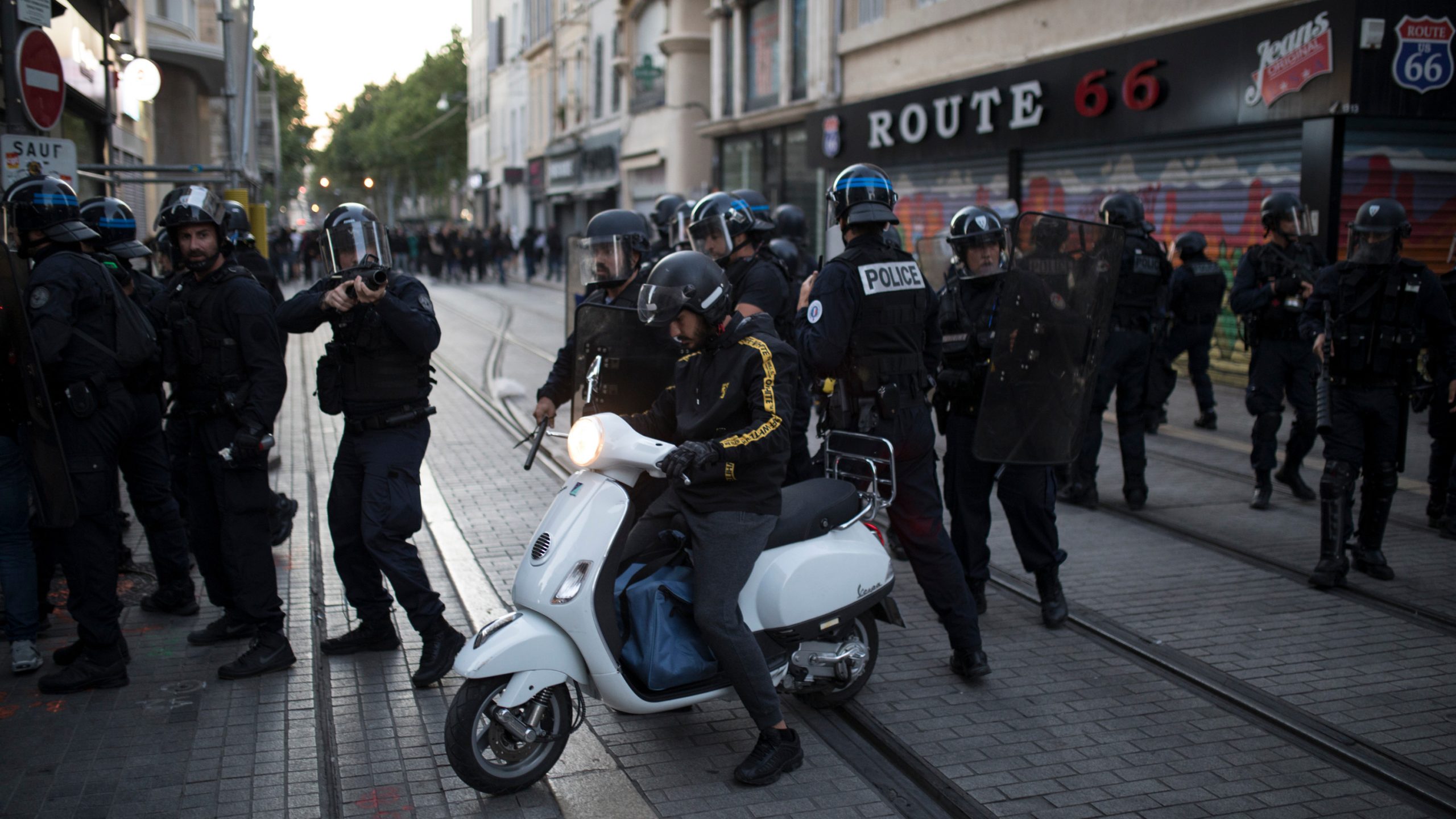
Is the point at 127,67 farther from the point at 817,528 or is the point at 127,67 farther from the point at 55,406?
the point at 817,528

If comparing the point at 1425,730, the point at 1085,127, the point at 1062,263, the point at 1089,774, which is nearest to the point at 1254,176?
the point at 1085,127

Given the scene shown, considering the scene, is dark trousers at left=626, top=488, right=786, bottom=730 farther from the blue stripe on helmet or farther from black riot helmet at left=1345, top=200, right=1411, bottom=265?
black riot helmet at left=1345, top=200, right=1411, bottom=265

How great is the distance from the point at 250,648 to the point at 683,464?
2383 mm

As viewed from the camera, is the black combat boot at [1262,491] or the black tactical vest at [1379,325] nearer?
the black tactical vest at [1379,325]

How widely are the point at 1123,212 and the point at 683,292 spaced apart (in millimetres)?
4981

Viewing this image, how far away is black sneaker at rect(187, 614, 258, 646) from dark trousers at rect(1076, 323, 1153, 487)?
204 inches

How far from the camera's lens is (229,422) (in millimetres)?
5125

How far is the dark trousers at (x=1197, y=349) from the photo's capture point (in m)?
10.4

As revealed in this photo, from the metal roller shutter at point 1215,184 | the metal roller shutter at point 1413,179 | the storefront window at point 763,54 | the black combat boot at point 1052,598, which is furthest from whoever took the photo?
the storefront window at point 763,54

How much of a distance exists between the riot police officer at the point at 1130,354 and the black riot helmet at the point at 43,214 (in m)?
5.92

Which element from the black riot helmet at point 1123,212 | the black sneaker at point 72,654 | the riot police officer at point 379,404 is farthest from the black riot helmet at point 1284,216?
the black sneaker at point 72,654

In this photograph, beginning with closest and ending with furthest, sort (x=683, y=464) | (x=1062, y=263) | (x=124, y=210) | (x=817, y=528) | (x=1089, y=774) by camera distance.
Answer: (x=683, y=464) → (x=1089, y=774) → (x=817, y=528) → (x=1062, y=263) → (x=124, y=210)

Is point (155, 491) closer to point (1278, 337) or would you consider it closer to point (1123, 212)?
point (1123, 212)

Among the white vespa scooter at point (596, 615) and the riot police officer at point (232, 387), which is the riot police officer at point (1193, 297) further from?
the riot police officer at point (232, 387)
